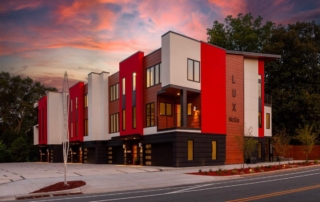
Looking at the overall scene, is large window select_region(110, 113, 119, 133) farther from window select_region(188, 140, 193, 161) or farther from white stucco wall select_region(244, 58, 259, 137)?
white stucco wall select_region(244, 58, 259, 137)

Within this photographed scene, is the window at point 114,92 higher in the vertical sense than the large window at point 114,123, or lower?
higher

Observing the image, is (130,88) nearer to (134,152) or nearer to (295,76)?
(134,152)

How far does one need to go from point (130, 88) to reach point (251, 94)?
547 inches

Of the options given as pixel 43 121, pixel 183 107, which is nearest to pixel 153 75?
pixel 183 107

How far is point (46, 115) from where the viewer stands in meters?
64.3

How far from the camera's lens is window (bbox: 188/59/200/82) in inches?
1350

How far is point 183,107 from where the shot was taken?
32812 millimetres

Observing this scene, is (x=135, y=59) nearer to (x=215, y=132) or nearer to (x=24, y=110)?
(x=215, y=132)

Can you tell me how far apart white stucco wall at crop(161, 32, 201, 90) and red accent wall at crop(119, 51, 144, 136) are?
5399mm

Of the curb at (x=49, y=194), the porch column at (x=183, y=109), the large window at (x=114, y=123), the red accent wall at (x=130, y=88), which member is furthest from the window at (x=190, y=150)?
→ the curb at (x=49, y=194)

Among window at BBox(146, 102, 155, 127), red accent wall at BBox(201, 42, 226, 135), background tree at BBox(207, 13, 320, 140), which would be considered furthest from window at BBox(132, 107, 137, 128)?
background tree at BBox(207, 13, 320, 140)

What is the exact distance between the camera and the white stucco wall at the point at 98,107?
158 ft

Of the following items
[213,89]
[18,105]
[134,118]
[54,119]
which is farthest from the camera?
[18,105]

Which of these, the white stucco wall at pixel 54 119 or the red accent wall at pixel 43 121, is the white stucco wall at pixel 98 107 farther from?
the red accent wall at pixel 43 121
